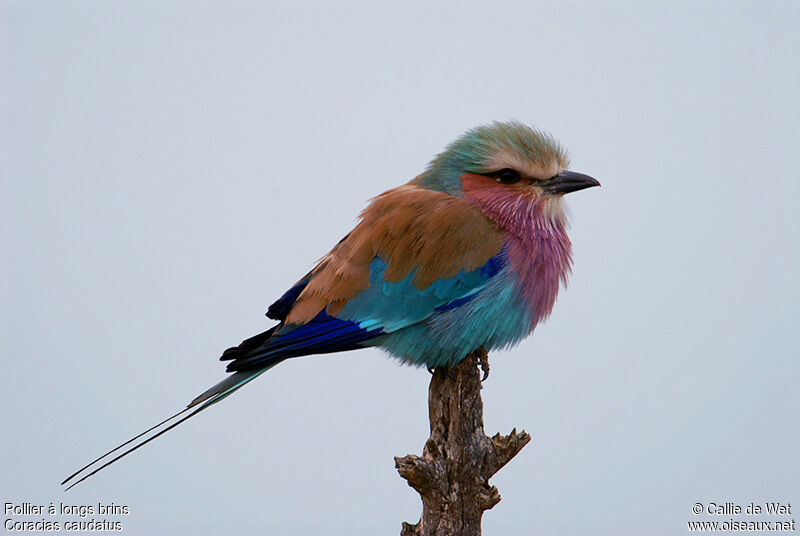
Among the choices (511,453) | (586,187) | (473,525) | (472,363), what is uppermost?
(586,187)

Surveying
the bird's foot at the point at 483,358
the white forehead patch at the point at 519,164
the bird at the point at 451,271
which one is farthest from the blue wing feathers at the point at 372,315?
the white forehead patch at the point at 519,164

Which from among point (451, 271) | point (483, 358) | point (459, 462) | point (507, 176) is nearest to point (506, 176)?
point (507, 176)

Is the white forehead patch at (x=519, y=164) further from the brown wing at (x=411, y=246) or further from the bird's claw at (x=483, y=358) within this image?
the bird's claw at (x=483, y=358)

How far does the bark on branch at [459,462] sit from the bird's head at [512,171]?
0.66 metres

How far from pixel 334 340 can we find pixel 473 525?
35.6 inches

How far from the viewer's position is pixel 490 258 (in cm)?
388

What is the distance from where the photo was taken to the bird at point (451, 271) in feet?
12.7

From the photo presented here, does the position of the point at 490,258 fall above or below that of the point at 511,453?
above

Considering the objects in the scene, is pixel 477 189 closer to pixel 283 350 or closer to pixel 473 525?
pixel 283 350

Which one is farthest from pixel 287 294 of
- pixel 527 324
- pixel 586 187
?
pixel 586 187

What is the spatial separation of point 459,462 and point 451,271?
2.44 ft

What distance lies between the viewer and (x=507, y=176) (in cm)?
398

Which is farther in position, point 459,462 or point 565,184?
Answer: point 565,184

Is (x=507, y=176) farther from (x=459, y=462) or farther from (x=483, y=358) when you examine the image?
(x=459, y=462)
